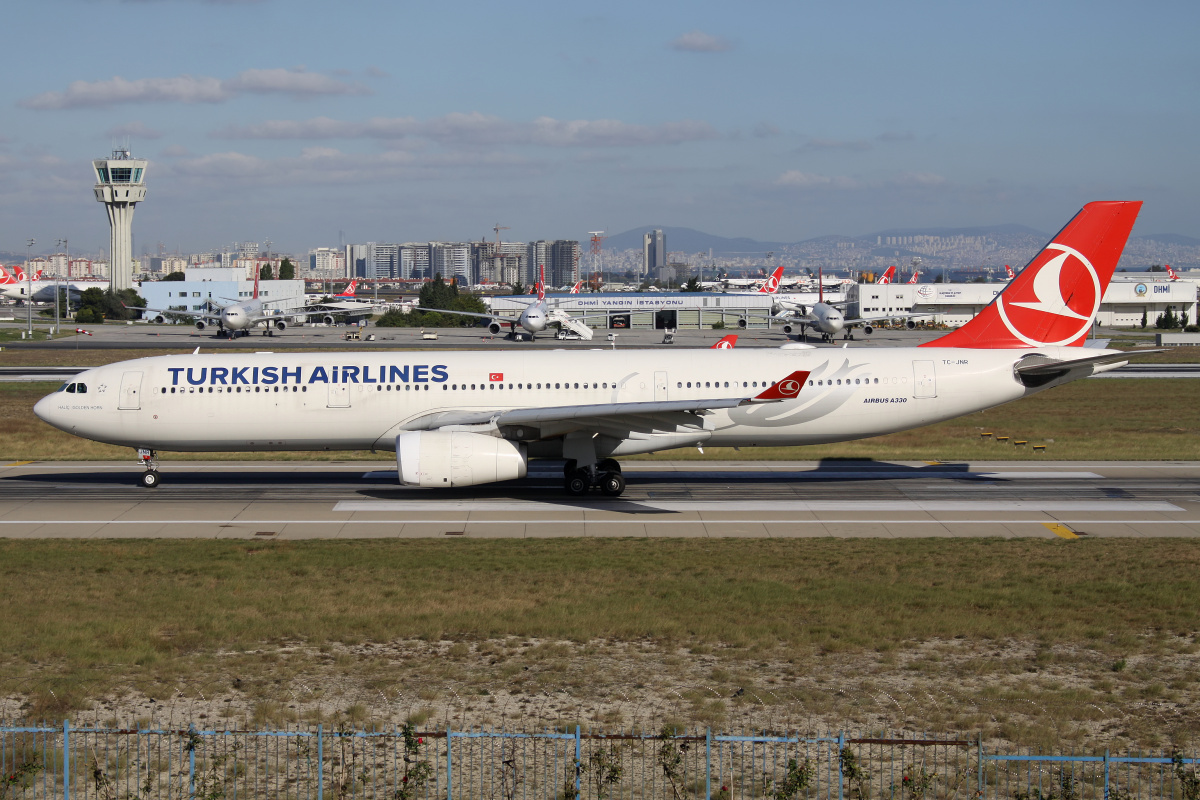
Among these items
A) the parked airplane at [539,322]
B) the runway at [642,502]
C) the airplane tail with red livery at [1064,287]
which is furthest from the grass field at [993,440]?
the parked airplane at [539,322]

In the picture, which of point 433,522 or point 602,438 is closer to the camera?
point 433,522

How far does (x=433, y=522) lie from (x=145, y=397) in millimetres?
10258

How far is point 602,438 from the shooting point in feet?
98.4

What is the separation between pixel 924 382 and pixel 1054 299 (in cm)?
528

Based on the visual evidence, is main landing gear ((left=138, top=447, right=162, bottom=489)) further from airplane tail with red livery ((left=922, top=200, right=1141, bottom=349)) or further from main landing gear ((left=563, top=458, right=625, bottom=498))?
airplane tail with red livery ((left=922, top=200, right=1141, bottom=349))

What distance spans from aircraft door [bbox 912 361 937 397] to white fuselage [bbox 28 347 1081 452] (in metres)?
0.03

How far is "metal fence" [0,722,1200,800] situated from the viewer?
10992 millimetres

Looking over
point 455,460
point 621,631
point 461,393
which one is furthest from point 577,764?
point 461,393

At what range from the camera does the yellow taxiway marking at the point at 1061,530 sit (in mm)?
25062

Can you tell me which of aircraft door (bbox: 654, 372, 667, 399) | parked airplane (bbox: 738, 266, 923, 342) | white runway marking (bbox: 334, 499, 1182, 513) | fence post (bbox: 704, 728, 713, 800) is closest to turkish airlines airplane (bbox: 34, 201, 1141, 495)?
aircraft door (bbox: 654, 372, 667, 399)

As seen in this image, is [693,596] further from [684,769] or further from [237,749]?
[237,749]

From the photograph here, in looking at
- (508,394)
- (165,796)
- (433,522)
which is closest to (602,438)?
(508,394)

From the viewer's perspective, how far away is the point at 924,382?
31.0 meters

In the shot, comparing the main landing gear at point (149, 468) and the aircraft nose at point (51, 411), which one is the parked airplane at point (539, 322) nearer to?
the main landing gear at point (149, 468)
